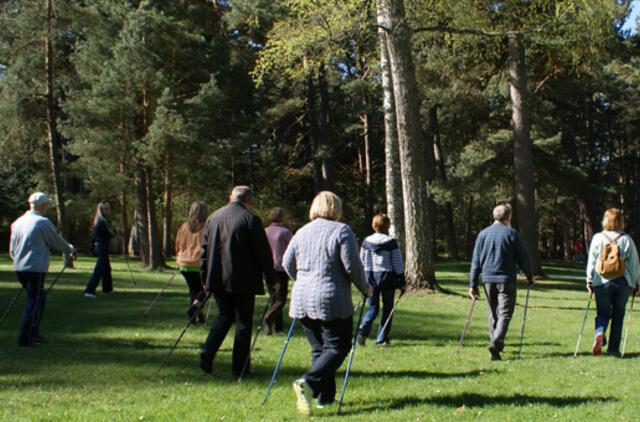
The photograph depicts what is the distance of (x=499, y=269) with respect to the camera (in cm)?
710

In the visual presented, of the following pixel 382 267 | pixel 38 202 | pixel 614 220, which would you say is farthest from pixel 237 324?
pixel 614 220

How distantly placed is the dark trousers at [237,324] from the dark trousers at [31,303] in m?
2.61

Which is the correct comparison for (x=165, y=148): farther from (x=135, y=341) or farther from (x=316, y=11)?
(x=135, y=341)

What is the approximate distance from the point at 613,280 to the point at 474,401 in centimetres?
321

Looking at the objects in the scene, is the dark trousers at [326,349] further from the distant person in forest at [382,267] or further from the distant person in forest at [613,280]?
the distant person in forest at [613,280]

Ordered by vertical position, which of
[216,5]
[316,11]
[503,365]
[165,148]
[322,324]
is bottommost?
[503,365]

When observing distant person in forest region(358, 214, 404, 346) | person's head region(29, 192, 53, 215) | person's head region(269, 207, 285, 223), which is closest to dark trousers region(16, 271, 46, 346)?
person's head region(29, 192, 53, 215)

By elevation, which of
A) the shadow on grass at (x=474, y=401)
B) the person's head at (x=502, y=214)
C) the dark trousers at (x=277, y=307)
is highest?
the person's head at (x=502, y=214)

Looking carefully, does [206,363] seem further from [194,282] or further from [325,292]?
[194,282]

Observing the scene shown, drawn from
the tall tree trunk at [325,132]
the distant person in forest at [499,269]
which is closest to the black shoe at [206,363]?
the distant person in forest at [499,269]

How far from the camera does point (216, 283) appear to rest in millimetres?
5891

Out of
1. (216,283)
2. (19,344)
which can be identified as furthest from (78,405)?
(19,344)

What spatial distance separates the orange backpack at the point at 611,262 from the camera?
289 inches

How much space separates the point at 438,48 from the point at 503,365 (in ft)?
52.4
